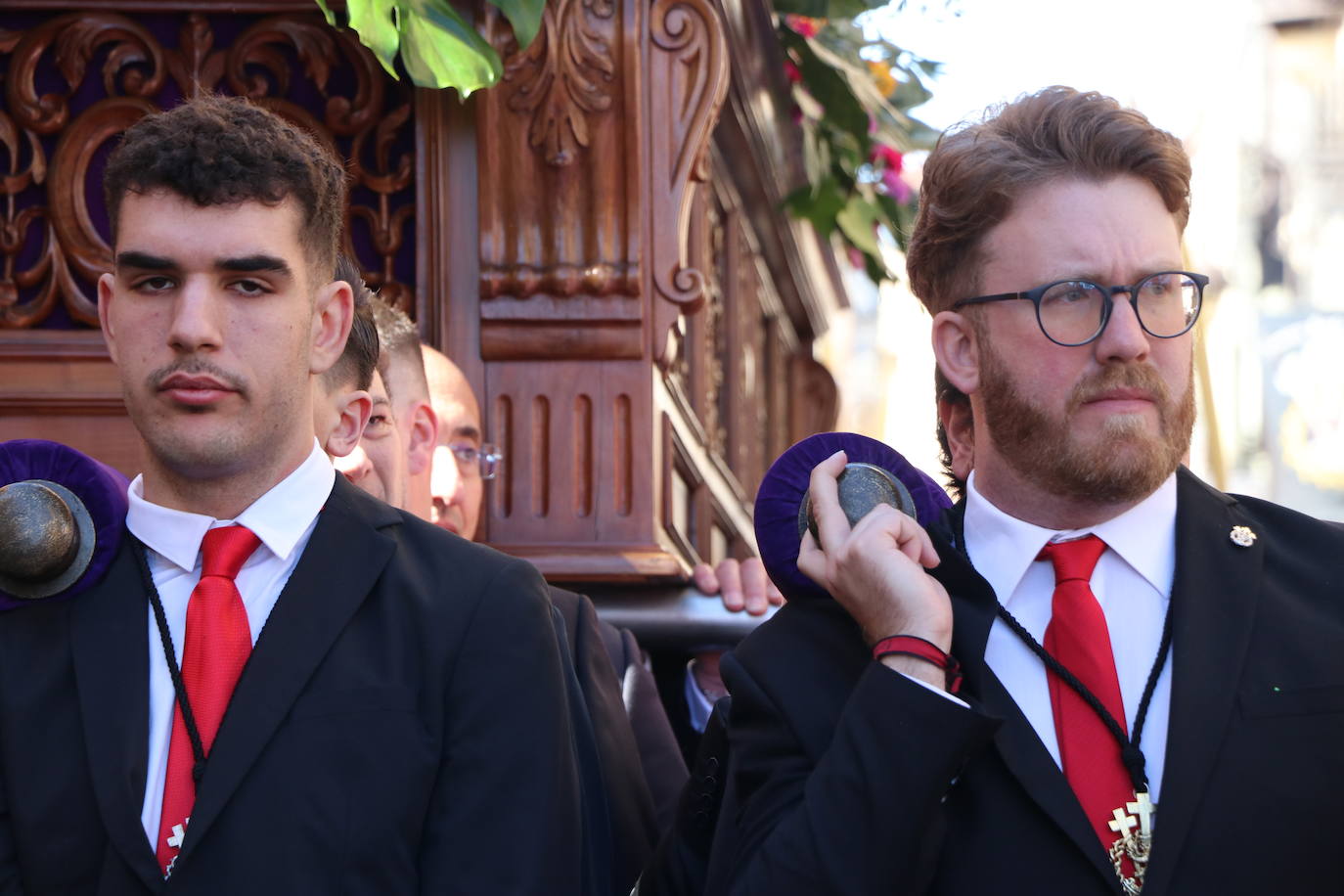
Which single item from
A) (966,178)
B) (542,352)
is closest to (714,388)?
(542,352)

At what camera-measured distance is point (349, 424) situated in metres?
3.39

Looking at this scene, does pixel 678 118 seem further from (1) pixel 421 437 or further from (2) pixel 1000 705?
(2) pixel 1000 705

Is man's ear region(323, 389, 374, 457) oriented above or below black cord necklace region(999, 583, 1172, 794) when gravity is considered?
above

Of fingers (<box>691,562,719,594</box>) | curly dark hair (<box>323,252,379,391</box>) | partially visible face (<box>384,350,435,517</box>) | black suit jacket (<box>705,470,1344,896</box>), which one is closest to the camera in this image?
black suit jacket (<box>705,470,1344,896</box>)

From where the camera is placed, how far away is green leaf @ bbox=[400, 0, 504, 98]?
3902 mm

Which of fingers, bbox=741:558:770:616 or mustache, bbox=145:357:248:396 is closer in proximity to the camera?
mustache, bbox=145:357:248:396

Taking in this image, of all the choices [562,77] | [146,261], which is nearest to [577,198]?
[562,77]

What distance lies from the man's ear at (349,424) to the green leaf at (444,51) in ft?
2.69

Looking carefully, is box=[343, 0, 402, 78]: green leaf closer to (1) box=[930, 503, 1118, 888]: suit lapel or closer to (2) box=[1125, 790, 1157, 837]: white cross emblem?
(1) box=[930, 503, 1118, 888]: suit lapel

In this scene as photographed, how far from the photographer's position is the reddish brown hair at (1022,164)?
2.90 metres

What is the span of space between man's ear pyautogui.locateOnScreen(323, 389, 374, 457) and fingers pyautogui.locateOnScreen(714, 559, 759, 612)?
47.2 inches

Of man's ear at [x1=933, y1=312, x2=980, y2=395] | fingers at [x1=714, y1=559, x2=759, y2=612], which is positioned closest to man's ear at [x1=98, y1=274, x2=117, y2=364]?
man's ear at [x1=933, y1=312, x2=980, y2=395]

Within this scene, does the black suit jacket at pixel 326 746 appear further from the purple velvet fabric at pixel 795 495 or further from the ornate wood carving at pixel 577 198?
the ornate wood carving at pixel 577 198

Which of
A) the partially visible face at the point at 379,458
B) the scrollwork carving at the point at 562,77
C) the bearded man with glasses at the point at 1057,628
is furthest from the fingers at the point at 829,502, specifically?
the scrollwork carving at the point at 562,77
